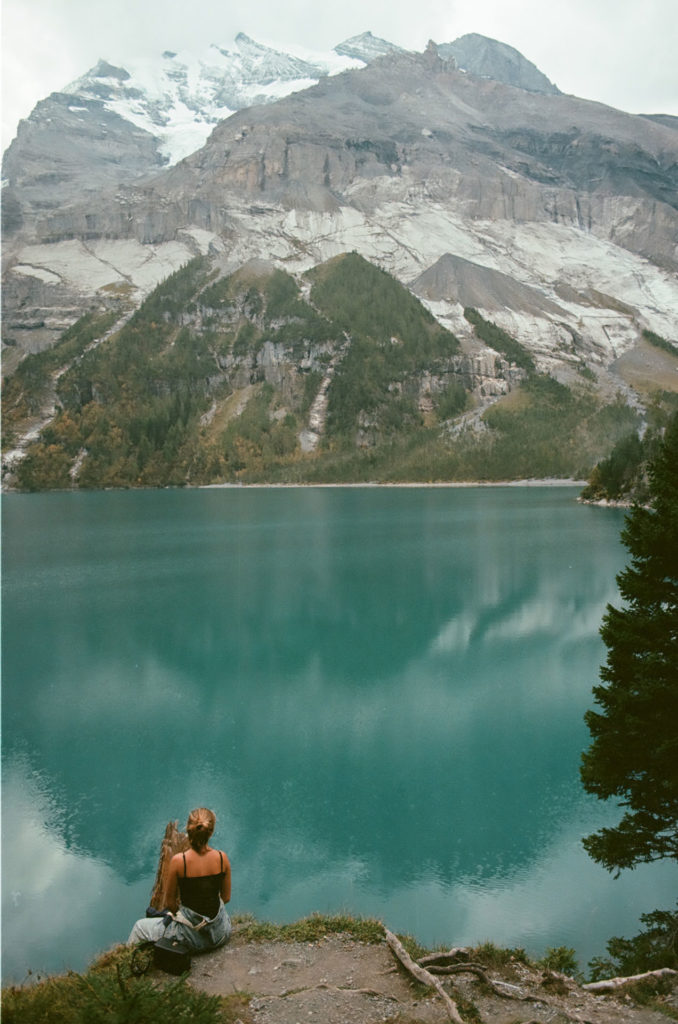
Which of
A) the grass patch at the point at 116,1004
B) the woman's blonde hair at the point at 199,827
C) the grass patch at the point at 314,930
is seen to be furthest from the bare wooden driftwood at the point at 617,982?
the woman's blonde hair at the point at 199,827

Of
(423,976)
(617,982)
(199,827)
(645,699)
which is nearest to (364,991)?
(423,976)

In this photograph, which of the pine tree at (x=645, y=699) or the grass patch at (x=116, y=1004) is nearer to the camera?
the grass patch at (x=116, y=1004)

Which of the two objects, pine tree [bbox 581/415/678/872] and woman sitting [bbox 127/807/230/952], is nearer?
woman sitting [bbox 127/807/230/952]

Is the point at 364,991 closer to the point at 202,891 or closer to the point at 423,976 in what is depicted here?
the point at 423,976

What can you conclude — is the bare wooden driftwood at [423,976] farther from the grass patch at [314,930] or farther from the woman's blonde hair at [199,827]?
the woman's blonde hair at [199,827]

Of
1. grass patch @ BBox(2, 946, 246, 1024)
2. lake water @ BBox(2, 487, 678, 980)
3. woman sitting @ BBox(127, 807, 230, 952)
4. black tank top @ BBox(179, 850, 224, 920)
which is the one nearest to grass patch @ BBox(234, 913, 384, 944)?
woman sitting @ BBox(127, 807, 230, 952)

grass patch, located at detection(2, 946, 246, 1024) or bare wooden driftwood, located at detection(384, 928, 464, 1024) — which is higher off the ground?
grass patch, located at detection(2, 946, 246, 1024)

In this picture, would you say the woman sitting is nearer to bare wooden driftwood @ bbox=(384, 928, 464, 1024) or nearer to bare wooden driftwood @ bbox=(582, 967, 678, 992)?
bare wooden driftwood @ bbox=(384, 928, 464, 1024)
